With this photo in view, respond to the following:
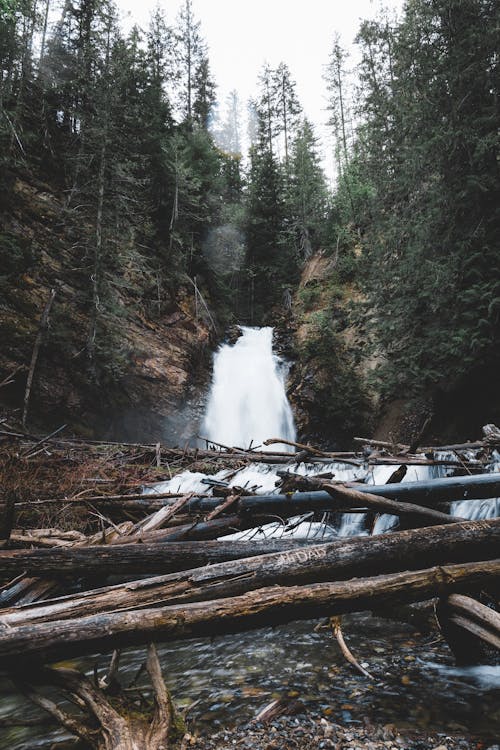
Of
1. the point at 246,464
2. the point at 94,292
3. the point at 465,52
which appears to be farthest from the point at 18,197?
the point at 465,52

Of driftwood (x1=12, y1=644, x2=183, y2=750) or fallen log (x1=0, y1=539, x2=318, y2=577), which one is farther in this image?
fallen log (x1=0, y1=539, x2=318, y2=577)

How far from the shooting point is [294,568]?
2.59 meters

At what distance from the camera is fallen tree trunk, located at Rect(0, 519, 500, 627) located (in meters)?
2.38

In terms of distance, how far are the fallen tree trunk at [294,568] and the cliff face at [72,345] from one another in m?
13.4

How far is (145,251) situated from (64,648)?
2189 cm

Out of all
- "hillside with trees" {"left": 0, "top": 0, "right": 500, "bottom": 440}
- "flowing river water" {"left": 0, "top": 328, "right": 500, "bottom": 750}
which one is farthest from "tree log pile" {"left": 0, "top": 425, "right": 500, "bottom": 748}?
"hillside with trees" {"left": 0, "top": 0, "right": 500, "bottom": 440}

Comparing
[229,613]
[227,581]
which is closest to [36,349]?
[227,581]

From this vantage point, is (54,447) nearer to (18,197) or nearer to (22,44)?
(18,197)

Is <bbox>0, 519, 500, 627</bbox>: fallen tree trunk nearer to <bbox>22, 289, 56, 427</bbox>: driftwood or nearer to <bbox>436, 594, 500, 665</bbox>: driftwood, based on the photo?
<bbox>436, 594, 500, 665</bbox>: driftwood

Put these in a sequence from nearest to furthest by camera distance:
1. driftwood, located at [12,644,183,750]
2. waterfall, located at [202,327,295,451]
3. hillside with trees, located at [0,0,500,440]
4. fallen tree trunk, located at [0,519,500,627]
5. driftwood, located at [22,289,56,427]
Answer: driftwood, located at [12,644,183,750] → fallen tree trunk, located at [0,519,500,627] → hillside with trees, located at [0,0,500,440] → driftwood, located at [22,289,56,427] → waterfall, located at [202,327,295,451]

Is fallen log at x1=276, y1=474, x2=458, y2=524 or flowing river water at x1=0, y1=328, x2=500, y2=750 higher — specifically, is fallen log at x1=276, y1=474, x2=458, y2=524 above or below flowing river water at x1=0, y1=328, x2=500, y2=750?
above

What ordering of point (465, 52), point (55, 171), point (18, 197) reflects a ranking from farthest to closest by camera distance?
point (55, 171) → point (18, 197) → point (465, 52)

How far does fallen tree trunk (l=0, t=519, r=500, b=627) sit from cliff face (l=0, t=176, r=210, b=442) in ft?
44.1

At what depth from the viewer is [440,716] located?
2.43 m
